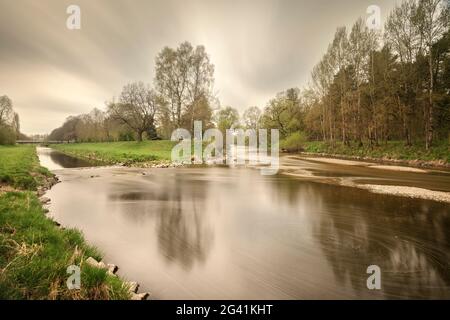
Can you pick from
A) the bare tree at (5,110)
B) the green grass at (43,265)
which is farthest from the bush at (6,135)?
the green grass at (43,265)

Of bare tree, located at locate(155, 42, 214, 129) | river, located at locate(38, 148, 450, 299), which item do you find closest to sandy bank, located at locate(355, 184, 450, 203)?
river, located at locate(38, 148, 450, 299)

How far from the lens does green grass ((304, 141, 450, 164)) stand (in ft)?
66.6

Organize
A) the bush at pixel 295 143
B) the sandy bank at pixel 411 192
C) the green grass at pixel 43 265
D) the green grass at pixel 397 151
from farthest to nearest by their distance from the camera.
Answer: the bush at pixel 295 143 < the green grass at pixel 397 151 < the sandy bank at pixel 411 192 < the green grass at pixel 43 265

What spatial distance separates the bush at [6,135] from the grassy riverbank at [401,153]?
57.7 metres

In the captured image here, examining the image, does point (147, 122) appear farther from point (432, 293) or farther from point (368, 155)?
point (432, 293)

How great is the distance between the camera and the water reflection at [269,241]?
3.89 meters

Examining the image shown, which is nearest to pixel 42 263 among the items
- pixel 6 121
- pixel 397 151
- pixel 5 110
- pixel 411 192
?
pixel 411 192

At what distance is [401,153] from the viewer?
2355 centimetres

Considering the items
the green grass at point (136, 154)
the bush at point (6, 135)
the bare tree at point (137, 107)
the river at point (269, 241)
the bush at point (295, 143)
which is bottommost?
the river at point (269, 241)

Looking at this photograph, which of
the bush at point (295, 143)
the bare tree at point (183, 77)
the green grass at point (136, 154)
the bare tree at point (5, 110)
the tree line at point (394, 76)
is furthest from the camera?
the bare tree at point (5, 110)

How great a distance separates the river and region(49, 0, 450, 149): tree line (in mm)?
19747

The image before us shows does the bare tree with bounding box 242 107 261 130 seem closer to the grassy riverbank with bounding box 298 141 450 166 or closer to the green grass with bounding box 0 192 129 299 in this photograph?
the grassy riverbank with bounding box 298 141 450 166

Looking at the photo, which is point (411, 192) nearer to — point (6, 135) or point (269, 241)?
point (269, 241)

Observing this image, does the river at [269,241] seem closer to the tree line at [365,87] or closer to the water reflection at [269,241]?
the water reflection at [269,241]
